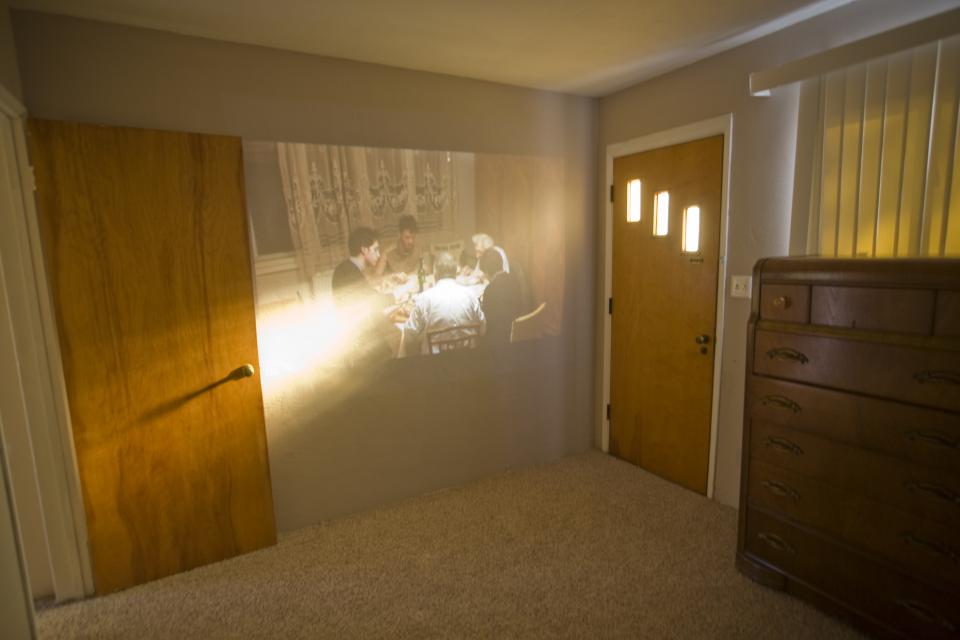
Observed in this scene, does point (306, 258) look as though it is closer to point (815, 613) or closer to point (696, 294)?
point (696, 294)

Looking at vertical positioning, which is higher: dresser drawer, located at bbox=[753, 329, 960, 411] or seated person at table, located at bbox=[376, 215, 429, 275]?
seated person at table, located at bbox=[376, 215, 429, 275]

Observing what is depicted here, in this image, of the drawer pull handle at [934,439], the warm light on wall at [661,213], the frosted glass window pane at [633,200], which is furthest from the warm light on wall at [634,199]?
the drawer pull handle at [934,439]

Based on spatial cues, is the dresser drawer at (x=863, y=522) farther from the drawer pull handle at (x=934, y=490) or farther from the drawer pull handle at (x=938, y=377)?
the drawer pull handle at (x=938, y=377)

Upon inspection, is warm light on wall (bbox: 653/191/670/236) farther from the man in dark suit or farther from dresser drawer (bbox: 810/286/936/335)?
the man in dark suit

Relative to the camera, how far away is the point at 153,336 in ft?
7.25

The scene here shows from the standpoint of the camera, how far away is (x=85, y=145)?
2020 millimetres

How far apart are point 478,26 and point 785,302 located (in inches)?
69.6

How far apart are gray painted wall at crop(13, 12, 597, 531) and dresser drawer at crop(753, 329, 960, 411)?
158cm

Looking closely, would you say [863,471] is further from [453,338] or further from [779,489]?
[453,338]

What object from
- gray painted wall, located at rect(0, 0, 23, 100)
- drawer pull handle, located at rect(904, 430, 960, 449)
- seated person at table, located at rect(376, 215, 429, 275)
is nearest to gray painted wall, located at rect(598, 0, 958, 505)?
drawer pull handle, located at rect(904, 430, 960, 449)

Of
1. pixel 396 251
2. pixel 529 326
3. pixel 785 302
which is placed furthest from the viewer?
pixel 529 326

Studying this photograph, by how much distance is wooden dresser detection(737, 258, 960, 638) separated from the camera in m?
1.60

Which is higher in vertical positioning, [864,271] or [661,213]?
[661,213]

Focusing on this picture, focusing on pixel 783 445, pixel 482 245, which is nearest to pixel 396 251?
pixel 482 245
